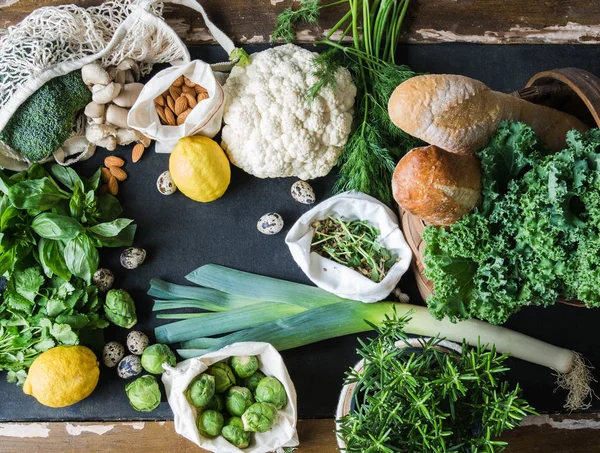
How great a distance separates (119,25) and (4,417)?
1.16 metres

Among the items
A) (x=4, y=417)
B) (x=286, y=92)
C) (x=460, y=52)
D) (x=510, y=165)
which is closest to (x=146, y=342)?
(x=4, y=417)

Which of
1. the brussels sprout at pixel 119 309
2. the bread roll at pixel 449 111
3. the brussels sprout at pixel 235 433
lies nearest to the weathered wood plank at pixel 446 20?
the bread roll at pixel 449 111

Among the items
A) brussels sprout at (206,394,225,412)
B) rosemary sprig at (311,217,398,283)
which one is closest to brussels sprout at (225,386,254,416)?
brussels sprout at (206,394,225,412)

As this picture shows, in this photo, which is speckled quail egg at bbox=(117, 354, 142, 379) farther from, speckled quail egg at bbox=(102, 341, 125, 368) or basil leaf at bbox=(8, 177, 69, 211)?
basil leaf at bbox=(8, 177, 69, 211)

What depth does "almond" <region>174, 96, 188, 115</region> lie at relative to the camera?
1561 millimetres

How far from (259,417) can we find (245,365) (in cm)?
→ 14

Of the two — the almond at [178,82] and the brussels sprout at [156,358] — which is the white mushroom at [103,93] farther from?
the brussels sprout at [156,358]

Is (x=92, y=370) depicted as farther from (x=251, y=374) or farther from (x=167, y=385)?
(x=251, y=374)

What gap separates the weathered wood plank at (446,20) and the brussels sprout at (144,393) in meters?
0.98

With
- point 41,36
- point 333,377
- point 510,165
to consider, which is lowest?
point 333,377

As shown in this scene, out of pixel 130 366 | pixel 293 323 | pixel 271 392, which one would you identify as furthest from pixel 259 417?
pixel 130 366

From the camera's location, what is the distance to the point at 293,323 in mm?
1592

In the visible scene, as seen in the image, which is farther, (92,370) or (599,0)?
(599,0)

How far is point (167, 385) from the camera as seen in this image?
5.13ft
